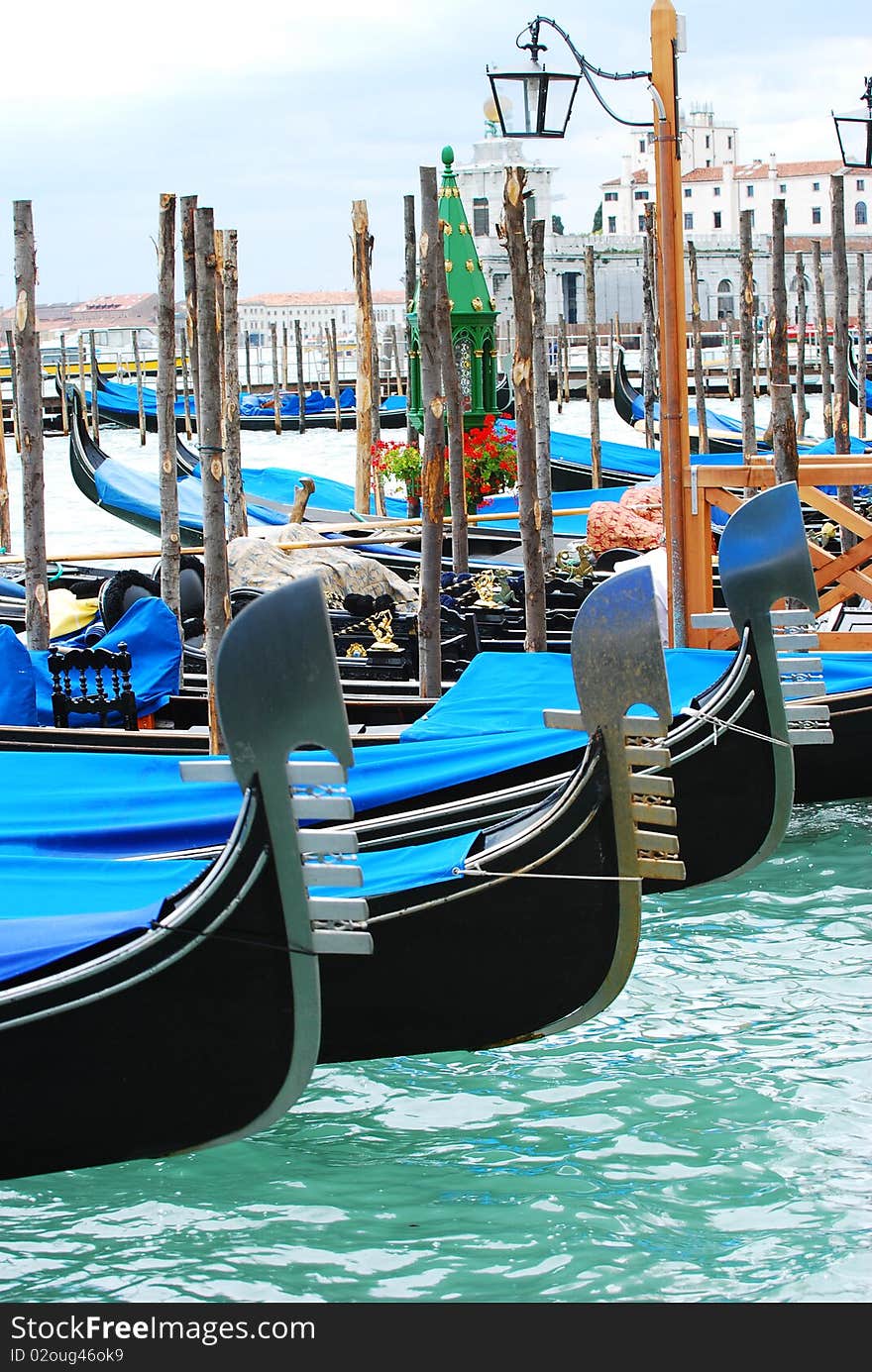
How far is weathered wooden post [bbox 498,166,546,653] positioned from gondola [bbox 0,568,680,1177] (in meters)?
2.01

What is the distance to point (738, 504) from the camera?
4520 mm

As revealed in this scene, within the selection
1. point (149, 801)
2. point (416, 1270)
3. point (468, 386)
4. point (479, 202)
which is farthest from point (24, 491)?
point (479, 202)

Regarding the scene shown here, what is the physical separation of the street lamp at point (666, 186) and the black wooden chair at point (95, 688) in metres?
1.43

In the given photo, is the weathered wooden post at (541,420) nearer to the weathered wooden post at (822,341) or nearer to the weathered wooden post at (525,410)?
the weathered wooden post at (525,410)

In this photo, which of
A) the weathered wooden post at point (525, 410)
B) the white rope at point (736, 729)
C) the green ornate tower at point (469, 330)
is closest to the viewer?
the white rope at point (736, 729)

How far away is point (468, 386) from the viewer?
8.46 metres

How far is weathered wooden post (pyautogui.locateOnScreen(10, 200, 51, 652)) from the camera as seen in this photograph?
191 inches

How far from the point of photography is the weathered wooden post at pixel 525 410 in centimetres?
469

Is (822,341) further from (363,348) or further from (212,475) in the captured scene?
(212,475)

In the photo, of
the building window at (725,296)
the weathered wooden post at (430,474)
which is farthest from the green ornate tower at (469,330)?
the building window at (725,296)

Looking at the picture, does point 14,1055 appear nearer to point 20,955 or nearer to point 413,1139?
point 20,955

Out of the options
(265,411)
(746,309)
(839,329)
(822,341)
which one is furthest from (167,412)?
(265,411)
